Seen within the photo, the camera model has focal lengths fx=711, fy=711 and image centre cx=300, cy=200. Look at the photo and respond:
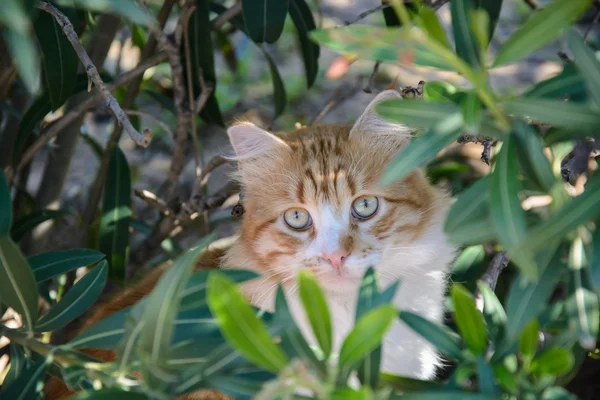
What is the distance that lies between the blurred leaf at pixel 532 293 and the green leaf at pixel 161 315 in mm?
536

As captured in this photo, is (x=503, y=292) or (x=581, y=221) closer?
(x=581, y=221)

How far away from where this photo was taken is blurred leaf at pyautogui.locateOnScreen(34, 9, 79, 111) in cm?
212

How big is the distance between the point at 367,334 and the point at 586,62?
544mm

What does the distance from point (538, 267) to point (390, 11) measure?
171 cm

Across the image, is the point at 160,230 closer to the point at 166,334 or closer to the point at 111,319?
the point at 111,319

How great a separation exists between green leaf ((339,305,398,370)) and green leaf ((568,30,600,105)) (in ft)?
1.53

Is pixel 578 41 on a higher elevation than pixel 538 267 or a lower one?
higher

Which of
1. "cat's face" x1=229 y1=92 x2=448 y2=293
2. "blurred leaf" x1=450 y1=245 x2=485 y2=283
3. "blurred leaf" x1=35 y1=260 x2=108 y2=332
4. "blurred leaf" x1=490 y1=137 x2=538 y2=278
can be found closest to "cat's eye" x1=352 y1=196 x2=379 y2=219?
"cat's face" x1=229 y1=92 x2=448 y2=293

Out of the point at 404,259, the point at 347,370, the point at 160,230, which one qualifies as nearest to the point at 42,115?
the point at 160,230

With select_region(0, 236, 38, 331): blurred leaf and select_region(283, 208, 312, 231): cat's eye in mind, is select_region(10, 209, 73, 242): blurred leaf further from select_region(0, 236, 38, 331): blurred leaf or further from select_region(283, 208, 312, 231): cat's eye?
select_region(0, 236, 38, 331): blurred leaf

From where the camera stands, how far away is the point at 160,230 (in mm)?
3051

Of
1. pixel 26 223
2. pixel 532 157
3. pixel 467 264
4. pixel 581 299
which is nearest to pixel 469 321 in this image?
pixel 581 299

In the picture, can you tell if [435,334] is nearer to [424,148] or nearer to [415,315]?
[415,315]

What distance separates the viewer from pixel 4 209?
1.43 metres
